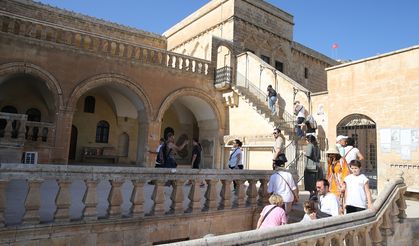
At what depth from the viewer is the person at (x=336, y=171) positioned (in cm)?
541

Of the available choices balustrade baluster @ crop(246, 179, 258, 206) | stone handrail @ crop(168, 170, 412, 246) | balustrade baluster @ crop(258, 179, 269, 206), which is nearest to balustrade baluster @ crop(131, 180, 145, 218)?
balustrade baluster @ crop(246, 179, 258, 206)

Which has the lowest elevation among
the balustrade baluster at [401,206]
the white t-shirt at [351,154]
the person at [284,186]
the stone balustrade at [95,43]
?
the balustrade baluster at [401,206]

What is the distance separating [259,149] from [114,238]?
33.8ft

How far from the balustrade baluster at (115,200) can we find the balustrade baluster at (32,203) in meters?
0.98

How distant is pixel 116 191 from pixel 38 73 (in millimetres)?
9662

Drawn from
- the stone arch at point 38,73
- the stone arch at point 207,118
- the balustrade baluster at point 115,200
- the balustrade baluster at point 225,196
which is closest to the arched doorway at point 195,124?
the stone arch at point 207,118

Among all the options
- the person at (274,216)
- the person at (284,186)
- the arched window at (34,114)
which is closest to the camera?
the person at (274,216)

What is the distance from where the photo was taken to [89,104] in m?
18.2

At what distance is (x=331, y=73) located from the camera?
11.9 meters

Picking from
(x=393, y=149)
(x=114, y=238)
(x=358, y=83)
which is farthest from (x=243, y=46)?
(x=114, y=238)

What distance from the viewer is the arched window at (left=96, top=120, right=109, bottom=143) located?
18.3m

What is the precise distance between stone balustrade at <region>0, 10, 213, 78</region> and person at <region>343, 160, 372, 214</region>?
1180 centimetres

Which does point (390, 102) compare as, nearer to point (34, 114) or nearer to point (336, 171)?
→ point (336, 171)

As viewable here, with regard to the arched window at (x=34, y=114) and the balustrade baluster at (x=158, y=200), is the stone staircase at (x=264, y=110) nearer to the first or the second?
the balustrade baluster at (x=158, y=200)
